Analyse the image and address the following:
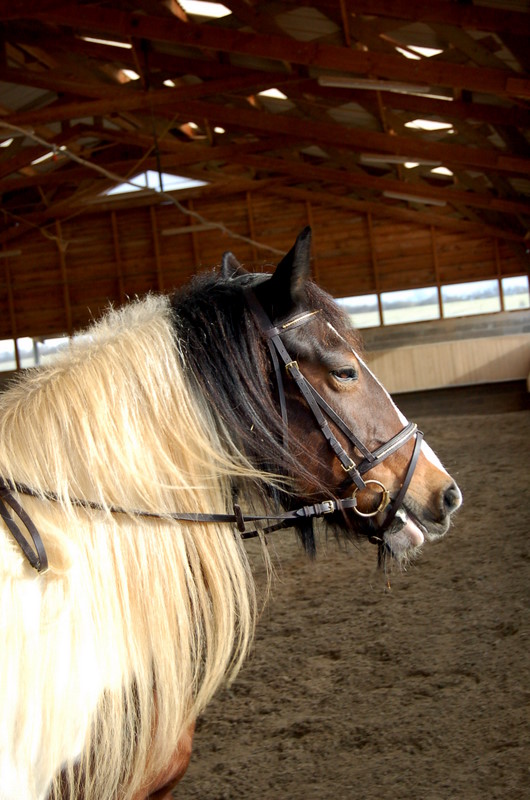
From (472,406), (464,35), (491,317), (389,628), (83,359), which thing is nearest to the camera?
(83,359)

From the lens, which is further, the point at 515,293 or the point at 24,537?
the point at 515,293

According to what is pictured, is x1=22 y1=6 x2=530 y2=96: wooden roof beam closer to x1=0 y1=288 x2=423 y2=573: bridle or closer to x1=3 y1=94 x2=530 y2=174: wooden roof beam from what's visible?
x1=3 y1=94 x2=530 y2=174: wooden roof beam

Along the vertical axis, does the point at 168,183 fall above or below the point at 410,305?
above

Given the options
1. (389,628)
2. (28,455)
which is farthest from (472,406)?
(28,455)

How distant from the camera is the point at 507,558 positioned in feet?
13.0

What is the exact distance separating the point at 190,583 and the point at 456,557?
3211mm

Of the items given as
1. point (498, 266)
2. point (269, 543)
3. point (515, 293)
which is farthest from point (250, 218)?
point (269, 543)

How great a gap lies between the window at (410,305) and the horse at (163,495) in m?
15.2

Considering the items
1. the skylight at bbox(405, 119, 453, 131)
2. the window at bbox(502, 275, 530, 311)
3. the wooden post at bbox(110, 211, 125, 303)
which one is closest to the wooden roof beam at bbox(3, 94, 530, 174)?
the skylight at bbox(405, 119, 453, 131)

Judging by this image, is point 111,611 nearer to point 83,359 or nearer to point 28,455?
point 28,455

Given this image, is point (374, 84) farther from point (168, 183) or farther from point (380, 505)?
point (168, 183)

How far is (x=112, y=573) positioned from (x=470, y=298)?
15.9 metres

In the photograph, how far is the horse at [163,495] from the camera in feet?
3.88

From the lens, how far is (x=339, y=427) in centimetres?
147
